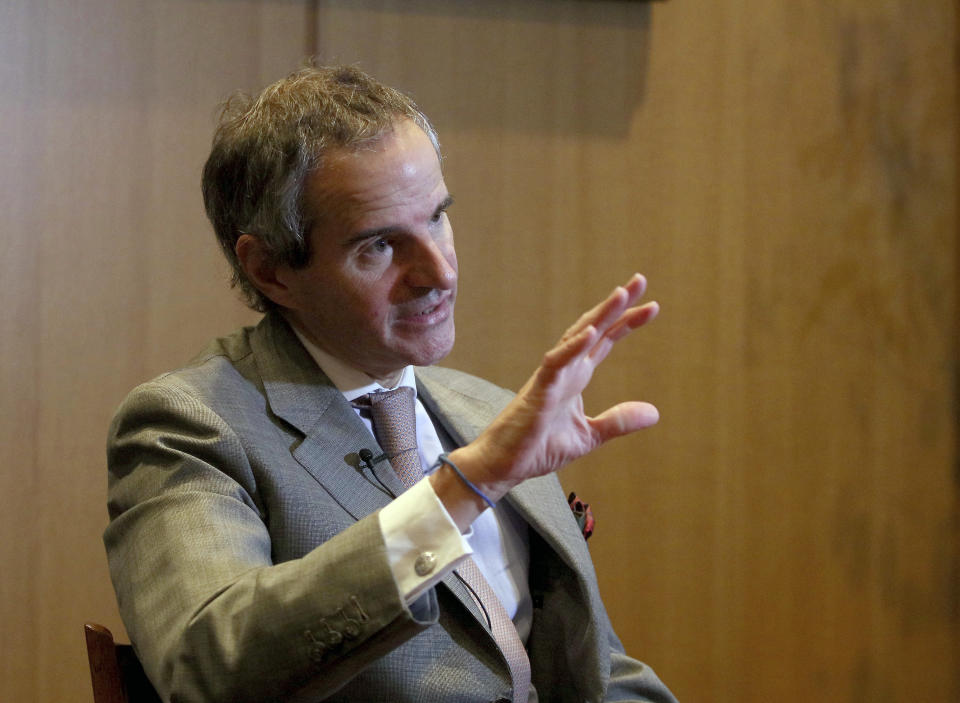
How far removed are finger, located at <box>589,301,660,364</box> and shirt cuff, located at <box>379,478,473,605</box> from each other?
0.26m

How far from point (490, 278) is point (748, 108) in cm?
80

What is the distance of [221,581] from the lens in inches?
45.8

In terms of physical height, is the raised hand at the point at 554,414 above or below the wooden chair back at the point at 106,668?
above

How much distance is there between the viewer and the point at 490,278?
2.47 m

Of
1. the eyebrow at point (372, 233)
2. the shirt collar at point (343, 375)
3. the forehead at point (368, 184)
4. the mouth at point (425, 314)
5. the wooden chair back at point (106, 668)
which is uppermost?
the forehead at point (368, 184)

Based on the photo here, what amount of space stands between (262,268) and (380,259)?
21 centimetres

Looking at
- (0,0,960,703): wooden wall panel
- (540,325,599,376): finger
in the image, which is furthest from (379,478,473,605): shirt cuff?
(0,0,960,703): wooden wall panel

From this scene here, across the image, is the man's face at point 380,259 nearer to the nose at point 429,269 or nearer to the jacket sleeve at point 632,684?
the nose at point 429,269

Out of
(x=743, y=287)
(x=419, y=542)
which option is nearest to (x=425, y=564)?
(x=419, y=542)

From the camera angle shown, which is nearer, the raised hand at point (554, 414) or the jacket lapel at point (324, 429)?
the raised hand at point (554, 414)

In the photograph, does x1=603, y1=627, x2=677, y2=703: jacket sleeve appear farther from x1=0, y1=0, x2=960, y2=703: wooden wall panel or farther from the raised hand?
x1=0, y1=0, x2=960, y2=703: wooden wall panel

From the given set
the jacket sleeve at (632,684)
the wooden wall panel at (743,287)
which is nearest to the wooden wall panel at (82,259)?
the wooden wall panel at (743,287)

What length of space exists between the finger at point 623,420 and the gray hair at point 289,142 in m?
0.58

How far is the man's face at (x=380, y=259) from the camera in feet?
4.96
